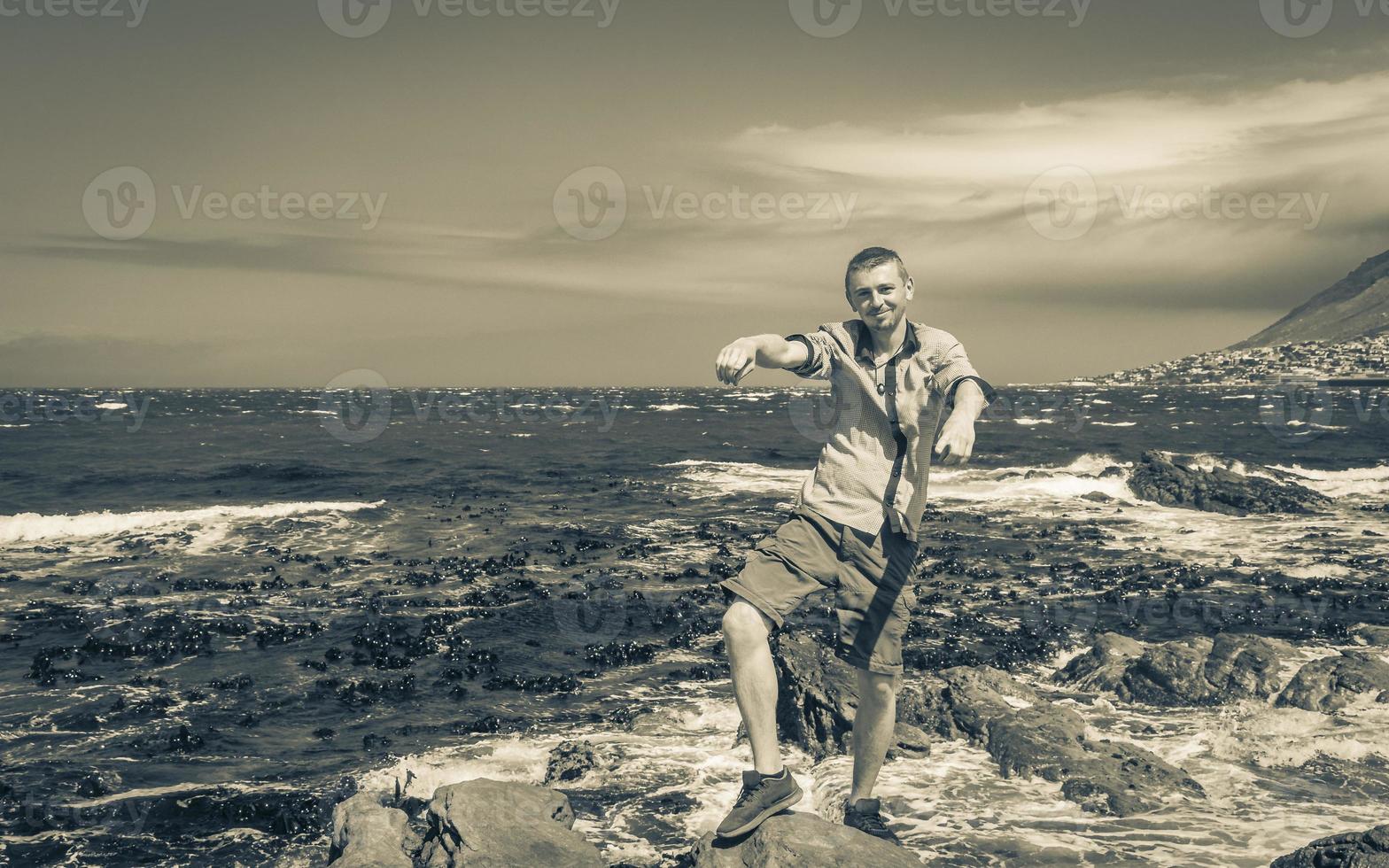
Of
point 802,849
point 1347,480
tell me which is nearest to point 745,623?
point 802,849

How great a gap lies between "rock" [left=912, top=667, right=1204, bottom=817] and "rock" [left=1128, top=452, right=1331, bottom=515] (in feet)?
69.0

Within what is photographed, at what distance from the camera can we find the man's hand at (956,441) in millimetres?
4023

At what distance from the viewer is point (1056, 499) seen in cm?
3055

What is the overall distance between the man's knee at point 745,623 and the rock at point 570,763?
4496 millimetres

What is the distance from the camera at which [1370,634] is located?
1252cm

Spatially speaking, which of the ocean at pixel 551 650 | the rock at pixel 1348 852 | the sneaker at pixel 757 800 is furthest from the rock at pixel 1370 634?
the sneaker at pixel 757 800

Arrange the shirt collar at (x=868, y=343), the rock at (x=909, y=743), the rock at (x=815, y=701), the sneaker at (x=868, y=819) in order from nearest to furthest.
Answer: the shirt collar at (x=868, y=343), the sneaker at (x=868, y=819), the rock at (x=909, y=743), the rock at (x=815, y=701)

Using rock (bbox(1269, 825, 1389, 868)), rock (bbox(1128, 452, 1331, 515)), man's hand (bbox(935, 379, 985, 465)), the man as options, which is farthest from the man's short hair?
rock (bbox(1128, 452, 1331, 515))

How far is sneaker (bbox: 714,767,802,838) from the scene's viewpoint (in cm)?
483

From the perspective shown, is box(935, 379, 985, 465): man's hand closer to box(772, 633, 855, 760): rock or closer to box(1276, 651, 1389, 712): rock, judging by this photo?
box(772, 633, 855, 760): rock

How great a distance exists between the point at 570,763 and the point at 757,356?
5.66m

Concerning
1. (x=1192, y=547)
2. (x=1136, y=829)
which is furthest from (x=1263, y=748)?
(x=1192, y=547)

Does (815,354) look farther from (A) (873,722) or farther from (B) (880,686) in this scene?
(A) (873,722)

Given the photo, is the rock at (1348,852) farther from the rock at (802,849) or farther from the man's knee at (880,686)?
the man's knee at (880,686)
